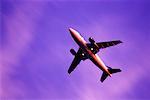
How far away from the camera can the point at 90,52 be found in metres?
76.2

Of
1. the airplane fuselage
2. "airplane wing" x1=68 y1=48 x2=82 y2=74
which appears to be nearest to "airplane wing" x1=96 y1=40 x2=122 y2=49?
the airplane fuselage

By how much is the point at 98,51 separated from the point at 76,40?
6744 millimetres

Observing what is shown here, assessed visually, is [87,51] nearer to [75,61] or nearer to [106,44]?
[106,44]

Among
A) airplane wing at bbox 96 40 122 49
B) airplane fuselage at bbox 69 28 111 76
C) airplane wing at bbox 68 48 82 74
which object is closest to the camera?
airplane fuselage at bbox 69 28 111 76

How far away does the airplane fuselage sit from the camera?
74062mm

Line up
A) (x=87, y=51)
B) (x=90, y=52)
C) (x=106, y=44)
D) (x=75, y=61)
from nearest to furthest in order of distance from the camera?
(x=87, y=51) < (x=90, y=52) < (x=106, y=44) < (x=75, y=61)

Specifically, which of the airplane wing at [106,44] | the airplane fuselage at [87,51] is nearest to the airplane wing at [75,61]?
the airplane fuselage at [87,51]

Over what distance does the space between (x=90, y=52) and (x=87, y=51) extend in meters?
0.79

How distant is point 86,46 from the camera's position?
75.1 metres

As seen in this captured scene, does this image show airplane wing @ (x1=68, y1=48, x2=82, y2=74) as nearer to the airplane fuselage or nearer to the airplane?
the airplane

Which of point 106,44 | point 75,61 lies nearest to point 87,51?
point 106,44

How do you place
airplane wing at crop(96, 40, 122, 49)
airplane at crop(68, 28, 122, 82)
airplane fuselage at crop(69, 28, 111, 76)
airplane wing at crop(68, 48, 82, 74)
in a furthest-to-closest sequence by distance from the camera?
airplane wing at crop(68, 48, 82, 74) → airplane wing at crop(96, 40, 122, 49) → airplane at crop(68, 28, 122, 82) → airplane fuselage at crop(69, 28, 111, 76)

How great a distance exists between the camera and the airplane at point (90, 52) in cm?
7444

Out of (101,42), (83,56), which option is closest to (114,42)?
(101,42)
